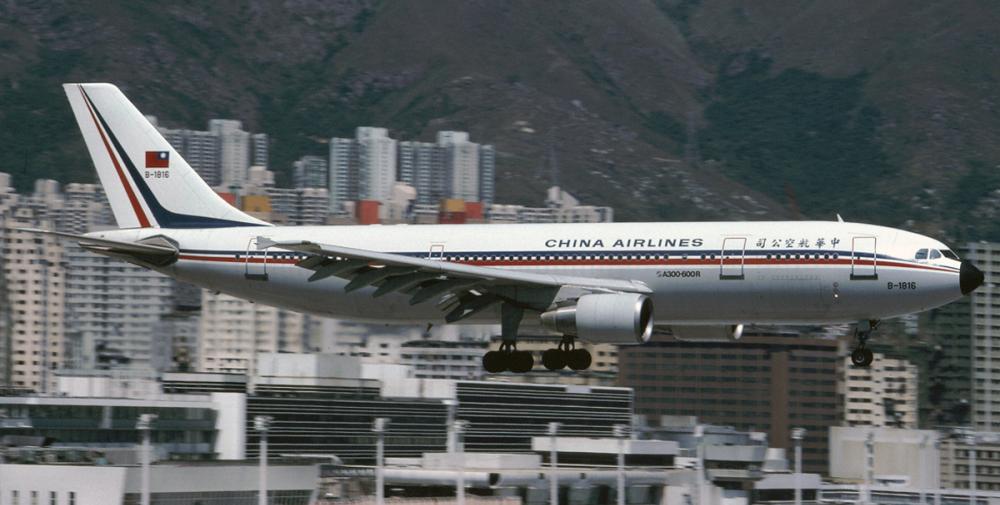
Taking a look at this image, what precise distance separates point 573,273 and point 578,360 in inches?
120

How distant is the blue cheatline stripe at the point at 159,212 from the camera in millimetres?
64625

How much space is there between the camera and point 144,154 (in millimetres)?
66312

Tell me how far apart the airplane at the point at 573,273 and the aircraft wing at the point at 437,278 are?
55 mm

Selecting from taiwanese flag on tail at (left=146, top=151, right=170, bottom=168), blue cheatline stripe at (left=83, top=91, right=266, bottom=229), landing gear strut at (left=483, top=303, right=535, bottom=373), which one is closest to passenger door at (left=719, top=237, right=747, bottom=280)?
landing gear strut at (left=483, top=303, right=535, bottom=373)

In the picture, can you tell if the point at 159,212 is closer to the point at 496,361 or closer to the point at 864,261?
the point at 496,361

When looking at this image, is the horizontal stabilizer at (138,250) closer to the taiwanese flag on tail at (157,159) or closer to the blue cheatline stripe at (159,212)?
the blue cheatline stripe at (159,212)

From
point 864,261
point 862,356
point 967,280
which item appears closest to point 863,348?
point 862,356

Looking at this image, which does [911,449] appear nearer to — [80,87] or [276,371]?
[276,371]

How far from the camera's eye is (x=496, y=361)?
59.7 metres

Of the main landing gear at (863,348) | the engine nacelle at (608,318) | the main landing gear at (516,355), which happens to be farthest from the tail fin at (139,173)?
the main landing gear at (863,348)

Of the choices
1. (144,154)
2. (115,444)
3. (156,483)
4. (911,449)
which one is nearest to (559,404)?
(911,449)

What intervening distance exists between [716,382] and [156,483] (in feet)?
390

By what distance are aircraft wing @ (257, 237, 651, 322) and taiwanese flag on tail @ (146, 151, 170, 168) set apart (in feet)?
31.8

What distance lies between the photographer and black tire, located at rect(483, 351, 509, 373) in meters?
59.4
